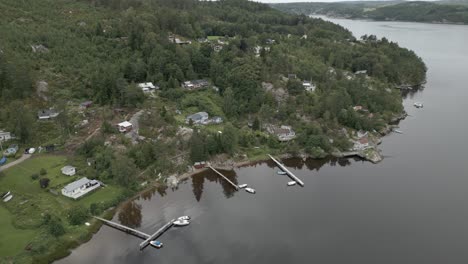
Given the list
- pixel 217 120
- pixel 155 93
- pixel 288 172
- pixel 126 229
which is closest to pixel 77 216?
pixel 126 229

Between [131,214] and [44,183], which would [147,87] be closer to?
[44,183]

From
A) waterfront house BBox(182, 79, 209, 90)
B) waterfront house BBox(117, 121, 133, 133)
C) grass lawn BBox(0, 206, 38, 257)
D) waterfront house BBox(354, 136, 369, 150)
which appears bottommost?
waterfront house BBox(354, 136, 369, 150)

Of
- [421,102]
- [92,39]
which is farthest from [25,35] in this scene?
[421,102]

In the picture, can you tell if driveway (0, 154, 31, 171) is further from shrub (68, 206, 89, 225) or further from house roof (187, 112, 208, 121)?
house roof (187, 112, 208, 121)

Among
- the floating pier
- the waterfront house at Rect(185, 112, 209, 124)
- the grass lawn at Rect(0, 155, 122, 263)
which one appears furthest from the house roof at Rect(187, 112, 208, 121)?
the floating pier

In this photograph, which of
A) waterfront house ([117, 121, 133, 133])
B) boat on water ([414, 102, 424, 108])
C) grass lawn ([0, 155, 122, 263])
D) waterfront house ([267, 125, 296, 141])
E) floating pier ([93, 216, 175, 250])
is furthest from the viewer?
boat on water ([414, 102, 424, 108])

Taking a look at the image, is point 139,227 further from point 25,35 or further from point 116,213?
point 25,35
